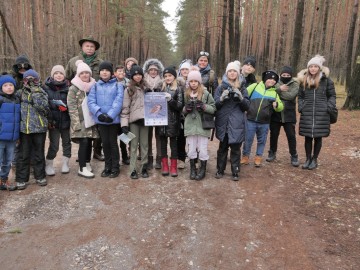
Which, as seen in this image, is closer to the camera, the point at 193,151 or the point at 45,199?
the point at 45,199

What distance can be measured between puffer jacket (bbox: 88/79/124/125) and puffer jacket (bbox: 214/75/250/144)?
171cm

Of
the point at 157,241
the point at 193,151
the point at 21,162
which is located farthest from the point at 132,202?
the point at 21,162

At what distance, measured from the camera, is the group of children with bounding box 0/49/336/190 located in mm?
4723

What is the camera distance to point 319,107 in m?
5.65

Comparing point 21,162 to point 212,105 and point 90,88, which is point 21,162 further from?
point 212,105

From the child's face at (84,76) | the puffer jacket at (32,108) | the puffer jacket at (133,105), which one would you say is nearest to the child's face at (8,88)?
the puffer jacket at (32,108)

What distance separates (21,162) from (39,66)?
47.9 ft

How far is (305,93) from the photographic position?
5.80m

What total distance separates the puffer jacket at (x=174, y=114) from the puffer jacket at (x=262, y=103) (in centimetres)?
149

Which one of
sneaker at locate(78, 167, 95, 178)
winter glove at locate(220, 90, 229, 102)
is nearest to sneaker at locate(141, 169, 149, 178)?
sneaker at locate(78, 167, 95, 178)

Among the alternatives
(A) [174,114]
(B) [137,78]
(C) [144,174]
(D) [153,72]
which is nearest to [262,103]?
(A) [174,114]

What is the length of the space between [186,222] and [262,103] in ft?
9.67

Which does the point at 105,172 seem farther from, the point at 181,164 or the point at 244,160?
the point at 244,160

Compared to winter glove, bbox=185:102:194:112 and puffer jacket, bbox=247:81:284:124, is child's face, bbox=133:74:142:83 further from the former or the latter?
puffer jacket, bbox=247:81:284:124
